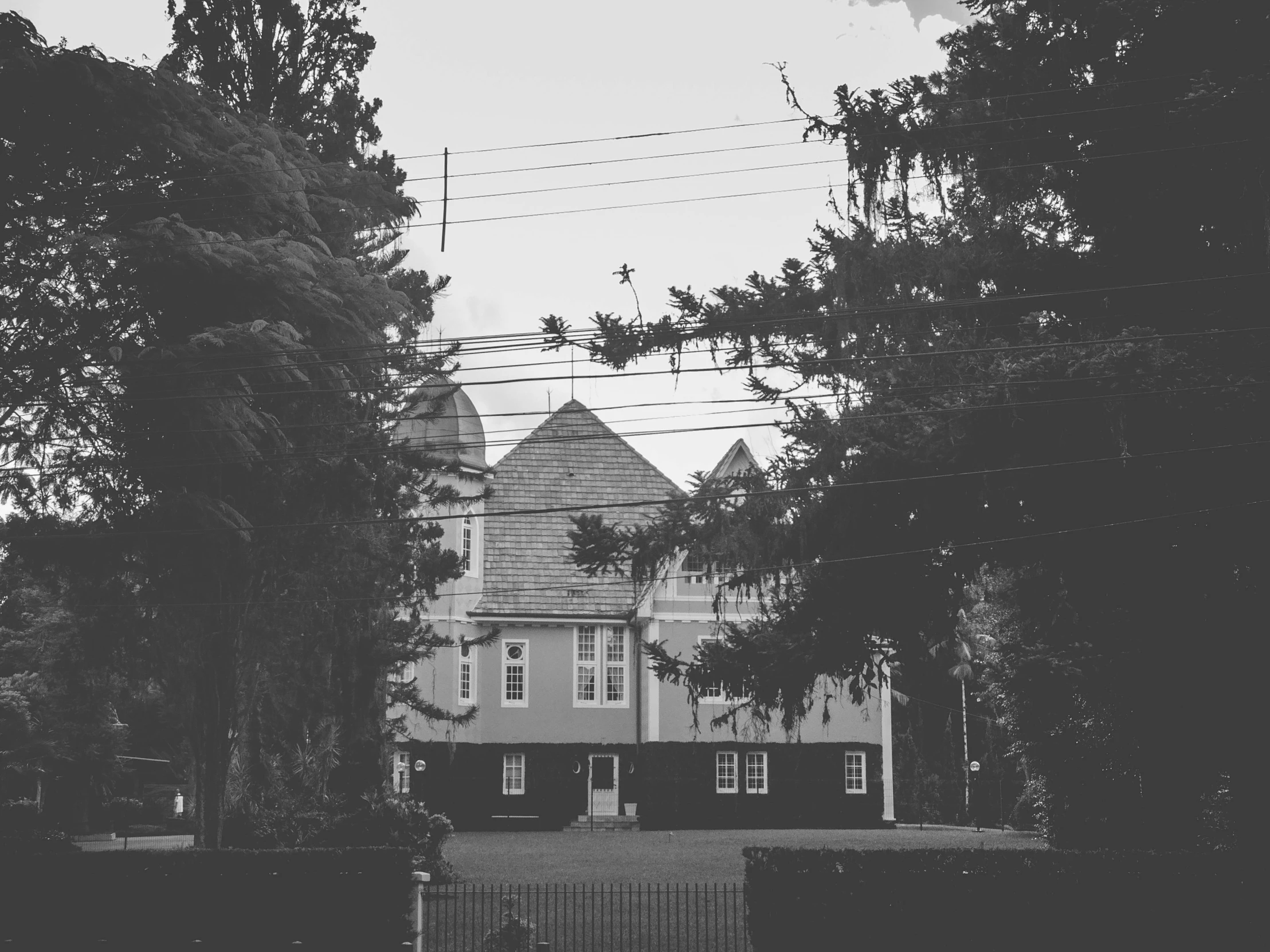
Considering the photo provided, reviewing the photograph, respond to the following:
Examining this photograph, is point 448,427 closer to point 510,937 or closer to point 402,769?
point 402,769

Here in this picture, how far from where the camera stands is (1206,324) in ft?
50.2

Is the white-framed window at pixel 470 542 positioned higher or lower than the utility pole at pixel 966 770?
higher

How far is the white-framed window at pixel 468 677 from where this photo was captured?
38.7 metres

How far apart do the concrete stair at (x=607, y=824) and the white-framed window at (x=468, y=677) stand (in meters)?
4.85

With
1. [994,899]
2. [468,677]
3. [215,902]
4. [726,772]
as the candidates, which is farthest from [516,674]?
[994,899]

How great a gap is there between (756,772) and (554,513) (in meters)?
10.6

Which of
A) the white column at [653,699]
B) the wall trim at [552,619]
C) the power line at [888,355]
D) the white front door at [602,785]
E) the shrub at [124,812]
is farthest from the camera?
the shrub at [124,812]

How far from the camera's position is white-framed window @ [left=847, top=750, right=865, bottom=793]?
37531mm

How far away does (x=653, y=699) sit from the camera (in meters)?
38.0

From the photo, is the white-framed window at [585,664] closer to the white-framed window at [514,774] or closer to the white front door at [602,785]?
the white front door at [602,785]

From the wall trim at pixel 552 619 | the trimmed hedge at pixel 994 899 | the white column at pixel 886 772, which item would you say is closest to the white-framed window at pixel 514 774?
the wall trim at pixel 552 619

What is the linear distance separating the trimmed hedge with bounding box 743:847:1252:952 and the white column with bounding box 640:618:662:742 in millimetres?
22016

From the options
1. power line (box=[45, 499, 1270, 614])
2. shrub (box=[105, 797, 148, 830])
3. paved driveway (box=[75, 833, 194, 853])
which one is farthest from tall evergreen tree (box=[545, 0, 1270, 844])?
shrub (box=[105, 797, 148, 830])

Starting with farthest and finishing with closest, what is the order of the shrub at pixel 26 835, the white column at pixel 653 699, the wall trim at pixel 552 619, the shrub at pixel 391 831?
the wall trim at pixel 552 619, the white column at pixel 653 699, the shrub at pixel 391 831, the shrub at pixel 26 835
